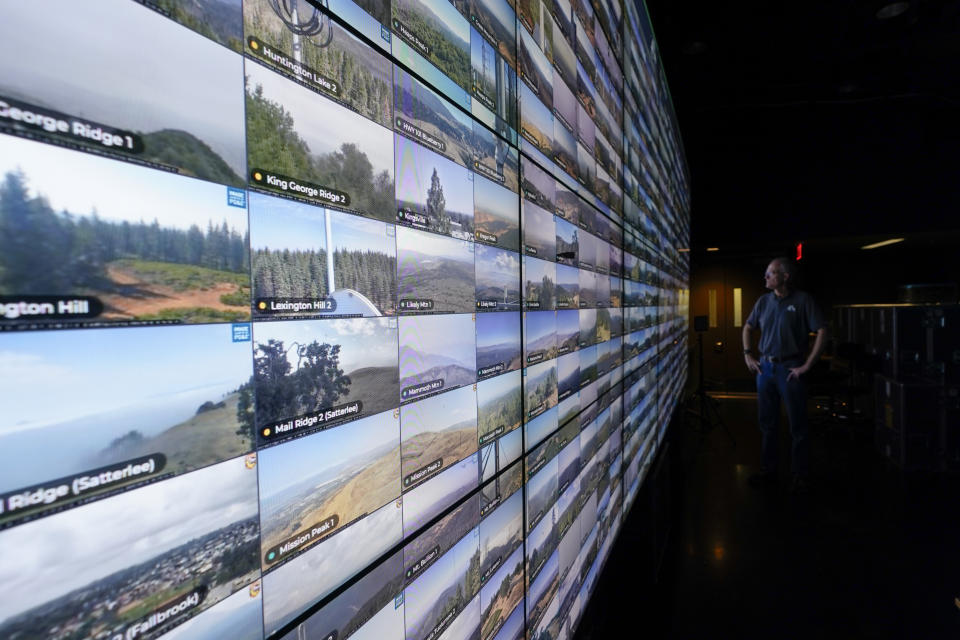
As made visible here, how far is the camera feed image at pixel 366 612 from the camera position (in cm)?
57

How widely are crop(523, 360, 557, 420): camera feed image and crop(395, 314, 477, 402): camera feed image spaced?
0.32m

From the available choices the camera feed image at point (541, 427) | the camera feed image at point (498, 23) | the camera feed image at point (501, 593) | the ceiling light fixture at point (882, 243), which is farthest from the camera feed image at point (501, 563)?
the ceiling light fixture at point (882, 243)

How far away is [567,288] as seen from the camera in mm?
1521

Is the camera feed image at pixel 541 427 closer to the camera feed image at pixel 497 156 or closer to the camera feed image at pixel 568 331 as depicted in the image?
the camera feed image at pixel 568 331

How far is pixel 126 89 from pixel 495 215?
0.72 meters

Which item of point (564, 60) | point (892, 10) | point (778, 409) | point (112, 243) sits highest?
point (892, 10)

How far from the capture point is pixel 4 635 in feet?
1.03

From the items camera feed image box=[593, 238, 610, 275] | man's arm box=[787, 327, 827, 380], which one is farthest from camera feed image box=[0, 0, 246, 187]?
man's arm box=[787, 327, 827, 380]

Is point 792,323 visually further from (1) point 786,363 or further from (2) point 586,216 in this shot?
(2) point 586,216

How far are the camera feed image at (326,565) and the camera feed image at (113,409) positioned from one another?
0.17 m

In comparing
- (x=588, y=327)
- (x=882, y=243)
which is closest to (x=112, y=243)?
(x=588, y=327)

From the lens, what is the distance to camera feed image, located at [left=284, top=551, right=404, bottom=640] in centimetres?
57

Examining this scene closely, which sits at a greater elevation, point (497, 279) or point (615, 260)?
point (615, 260)

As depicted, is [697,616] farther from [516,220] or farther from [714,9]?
[714,9]
